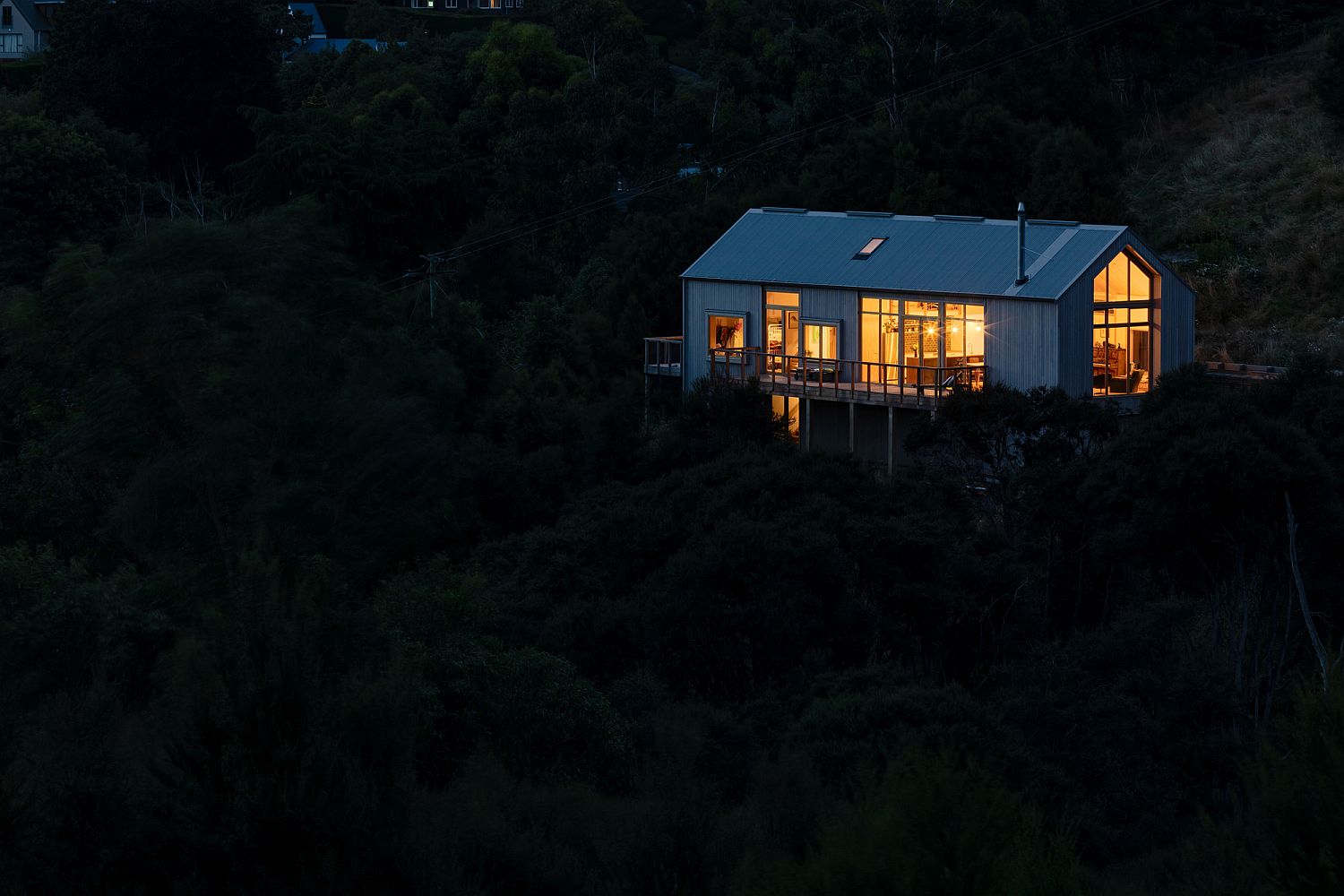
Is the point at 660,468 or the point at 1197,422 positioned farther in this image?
the point at 660,468

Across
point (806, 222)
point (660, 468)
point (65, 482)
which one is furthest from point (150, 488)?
point (806, 222)

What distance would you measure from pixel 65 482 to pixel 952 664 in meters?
13.9

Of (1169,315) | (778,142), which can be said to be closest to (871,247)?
(1169,315)

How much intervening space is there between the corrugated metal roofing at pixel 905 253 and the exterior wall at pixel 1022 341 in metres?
0.29

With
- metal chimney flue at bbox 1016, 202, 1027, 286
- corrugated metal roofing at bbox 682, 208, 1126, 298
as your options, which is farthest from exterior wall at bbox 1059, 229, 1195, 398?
metal chimney flue at bbox 1016, 202, 1027, 286

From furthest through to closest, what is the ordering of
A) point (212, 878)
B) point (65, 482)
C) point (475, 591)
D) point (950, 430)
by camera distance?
point (950, 430)
point (65, 482)
point (475, 591)
point (212, 878)

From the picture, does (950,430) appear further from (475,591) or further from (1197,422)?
(475,591)

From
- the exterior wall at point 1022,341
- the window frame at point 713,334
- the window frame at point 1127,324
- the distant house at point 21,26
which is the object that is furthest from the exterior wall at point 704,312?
the distant house at point 21,26

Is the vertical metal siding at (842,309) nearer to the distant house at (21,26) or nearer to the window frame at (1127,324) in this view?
the window frame at (1127,324)

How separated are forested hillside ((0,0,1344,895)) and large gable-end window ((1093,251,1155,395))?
526cm

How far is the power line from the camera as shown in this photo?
50125mm

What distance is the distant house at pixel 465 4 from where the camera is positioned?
102m

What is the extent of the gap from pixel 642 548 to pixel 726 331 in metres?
11.6

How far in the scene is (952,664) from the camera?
2478 centimetres
